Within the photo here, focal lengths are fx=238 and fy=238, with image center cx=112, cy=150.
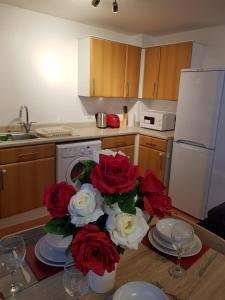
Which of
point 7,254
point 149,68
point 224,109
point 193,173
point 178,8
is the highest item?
point 178,8

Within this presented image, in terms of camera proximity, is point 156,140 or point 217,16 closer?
point 217,16

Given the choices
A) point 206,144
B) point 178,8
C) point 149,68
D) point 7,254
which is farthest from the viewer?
point 149,68

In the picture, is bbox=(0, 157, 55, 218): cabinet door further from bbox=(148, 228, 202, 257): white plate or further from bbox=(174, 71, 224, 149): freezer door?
bbox=(148, 228, 202, 257): white plate

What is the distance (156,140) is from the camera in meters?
3.05

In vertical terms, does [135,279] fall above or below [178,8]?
below

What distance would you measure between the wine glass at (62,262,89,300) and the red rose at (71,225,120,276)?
196 mm

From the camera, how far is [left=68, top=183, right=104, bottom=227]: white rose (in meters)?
0.63

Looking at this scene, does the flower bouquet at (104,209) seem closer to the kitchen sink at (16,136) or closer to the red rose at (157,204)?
the red rose at (157,204)

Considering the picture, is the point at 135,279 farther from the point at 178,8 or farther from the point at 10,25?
the point at 10,25

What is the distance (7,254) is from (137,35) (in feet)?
11.5

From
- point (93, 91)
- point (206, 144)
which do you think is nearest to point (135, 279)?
point (206, 144)

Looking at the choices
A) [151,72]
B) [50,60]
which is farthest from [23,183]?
[151,72]

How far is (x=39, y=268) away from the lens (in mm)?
917

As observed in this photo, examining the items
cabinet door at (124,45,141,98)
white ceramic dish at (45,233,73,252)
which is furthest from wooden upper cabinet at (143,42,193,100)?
white ceramic dish at (45,233,73,252)
